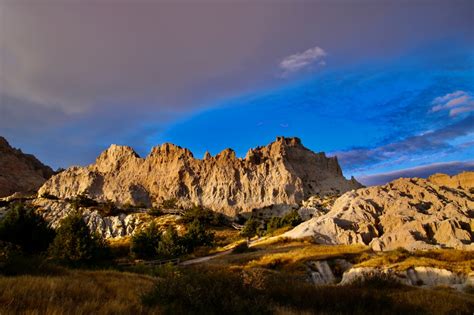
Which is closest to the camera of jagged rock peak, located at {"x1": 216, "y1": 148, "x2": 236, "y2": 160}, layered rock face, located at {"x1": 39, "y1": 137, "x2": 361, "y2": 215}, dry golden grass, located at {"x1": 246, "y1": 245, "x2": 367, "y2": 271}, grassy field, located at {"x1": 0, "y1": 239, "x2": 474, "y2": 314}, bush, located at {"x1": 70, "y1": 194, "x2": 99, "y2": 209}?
grassy field, located at {"x1": 0, "y1": 239, "x2": 474, "y2": 314}

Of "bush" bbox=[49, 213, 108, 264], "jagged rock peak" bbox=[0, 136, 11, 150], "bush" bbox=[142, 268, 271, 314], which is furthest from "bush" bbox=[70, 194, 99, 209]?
"jagged rock peak" bbox=[0, 136, 11, 150]

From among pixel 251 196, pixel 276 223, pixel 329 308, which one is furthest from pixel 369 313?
pixel 251 196

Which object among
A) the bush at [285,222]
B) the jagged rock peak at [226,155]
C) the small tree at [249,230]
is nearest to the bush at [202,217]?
the small tree at [249,230]

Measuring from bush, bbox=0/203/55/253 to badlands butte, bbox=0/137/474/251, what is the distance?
82.4 ft

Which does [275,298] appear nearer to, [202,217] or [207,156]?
[202,217]

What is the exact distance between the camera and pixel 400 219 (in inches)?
1291

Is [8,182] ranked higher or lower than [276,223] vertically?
higher

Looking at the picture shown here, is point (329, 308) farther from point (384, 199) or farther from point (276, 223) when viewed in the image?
point (276, 223)

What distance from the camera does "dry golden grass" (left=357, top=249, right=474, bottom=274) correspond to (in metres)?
18.6

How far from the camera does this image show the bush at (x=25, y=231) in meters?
29.1

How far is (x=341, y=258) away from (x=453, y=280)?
8091mm

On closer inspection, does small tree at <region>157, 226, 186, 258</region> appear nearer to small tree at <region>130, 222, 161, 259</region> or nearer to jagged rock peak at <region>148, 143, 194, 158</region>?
small tree at <region>130, 222, 161, 259</region>

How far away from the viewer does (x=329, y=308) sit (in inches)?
339

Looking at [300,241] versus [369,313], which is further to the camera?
[300,241]
